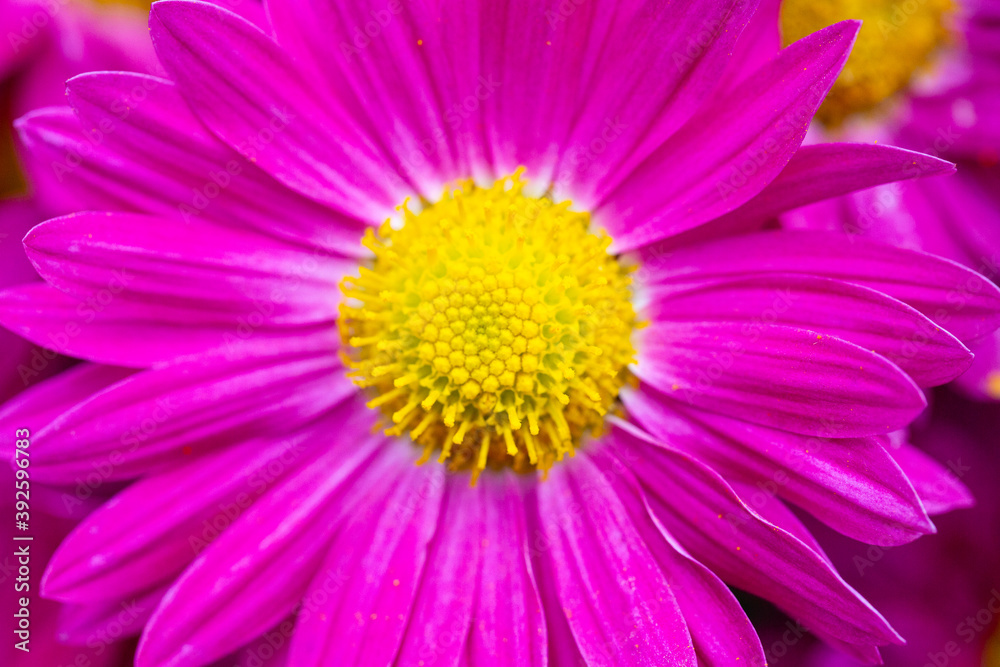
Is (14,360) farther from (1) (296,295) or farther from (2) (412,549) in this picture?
(2) (412,549)

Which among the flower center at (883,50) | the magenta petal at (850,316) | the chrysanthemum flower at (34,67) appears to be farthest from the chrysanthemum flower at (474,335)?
the flower center at (883,50)

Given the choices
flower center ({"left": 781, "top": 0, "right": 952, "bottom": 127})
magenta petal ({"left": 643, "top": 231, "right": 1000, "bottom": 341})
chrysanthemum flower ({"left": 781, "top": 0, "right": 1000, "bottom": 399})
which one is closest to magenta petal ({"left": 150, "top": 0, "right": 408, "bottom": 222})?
magenta petal ({"left": 643, "top": 231, "right": 1000, "bottom": 341})

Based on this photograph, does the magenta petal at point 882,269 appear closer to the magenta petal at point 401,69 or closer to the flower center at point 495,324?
the flower center at point 495,324

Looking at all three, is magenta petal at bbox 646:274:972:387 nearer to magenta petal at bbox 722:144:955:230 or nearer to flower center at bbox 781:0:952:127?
magenta petal at bbox 722:144:955:230

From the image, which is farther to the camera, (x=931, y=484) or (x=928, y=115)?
(x=928, y=115)

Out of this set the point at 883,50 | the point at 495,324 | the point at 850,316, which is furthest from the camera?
the point at 883,50

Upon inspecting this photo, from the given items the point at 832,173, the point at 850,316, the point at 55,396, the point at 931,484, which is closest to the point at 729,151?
the point at 832,173

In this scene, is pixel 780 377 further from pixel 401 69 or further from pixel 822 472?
pixel 401 69
